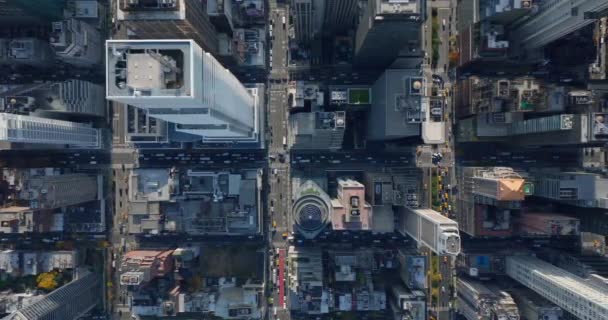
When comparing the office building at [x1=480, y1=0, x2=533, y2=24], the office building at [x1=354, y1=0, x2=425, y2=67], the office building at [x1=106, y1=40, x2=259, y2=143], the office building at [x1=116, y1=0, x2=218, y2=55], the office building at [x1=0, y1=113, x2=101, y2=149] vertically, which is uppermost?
the office building at [x1=480, y1=0, x2=533, y2=24]

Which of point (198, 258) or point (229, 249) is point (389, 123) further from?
point (198, 258)

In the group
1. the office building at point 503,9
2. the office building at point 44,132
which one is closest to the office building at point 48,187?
the office building at point 44,132

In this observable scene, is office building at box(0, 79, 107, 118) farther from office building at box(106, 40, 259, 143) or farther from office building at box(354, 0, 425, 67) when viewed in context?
office building at box(354, 0, 425, 67)

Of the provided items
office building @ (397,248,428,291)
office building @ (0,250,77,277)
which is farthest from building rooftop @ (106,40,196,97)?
office building @ (0,250,77,277)

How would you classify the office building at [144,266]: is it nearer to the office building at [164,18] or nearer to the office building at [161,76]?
the office building at [161,76]

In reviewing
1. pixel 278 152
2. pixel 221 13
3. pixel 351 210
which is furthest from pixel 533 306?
pixel 221 13

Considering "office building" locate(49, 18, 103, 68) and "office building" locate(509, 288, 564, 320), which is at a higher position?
"office building" locate(49, 18, 103, 68)

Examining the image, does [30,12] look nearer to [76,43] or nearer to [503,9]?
[76,43]
